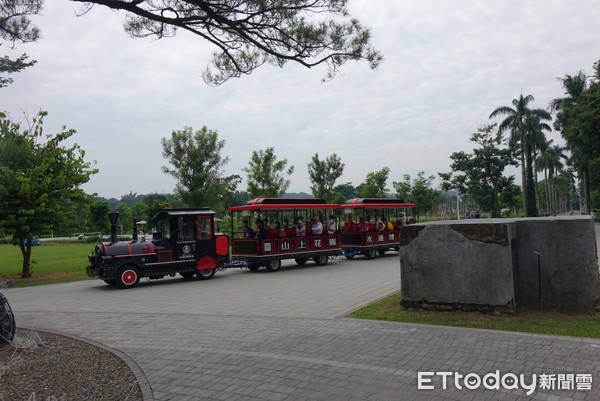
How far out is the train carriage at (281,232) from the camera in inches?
677

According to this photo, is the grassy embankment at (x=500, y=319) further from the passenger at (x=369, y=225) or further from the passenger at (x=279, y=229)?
the passenger at (x=369, y=225)

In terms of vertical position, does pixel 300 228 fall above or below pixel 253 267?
above

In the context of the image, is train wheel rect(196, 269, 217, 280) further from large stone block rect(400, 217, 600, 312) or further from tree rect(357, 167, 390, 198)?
tree rect(357, 167, 390, 198)

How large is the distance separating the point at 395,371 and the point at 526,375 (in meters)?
1.34

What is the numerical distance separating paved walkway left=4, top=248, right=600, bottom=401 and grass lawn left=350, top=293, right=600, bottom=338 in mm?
373

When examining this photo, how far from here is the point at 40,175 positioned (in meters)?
17.1

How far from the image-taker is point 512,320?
7316mm

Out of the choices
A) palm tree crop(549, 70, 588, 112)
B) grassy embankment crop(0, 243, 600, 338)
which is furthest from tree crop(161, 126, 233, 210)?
palm tree crop(549, 70, 588, 112)

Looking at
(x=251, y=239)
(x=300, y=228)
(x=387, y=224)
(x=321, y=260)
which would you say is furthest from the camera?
(x=387, y=224)

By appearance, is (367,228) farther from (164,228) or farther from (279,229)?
(164,228)

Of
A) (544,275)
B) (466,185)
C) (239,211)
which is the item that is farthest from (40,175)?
(466,185)
